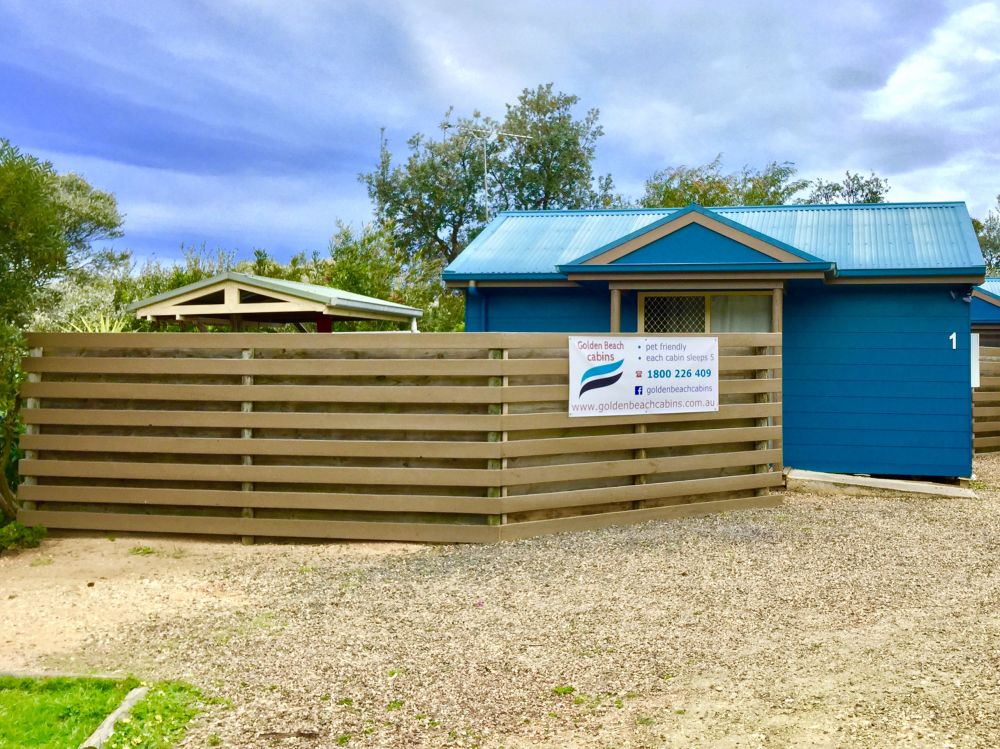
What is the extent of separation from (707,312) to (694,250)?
1.03 metres

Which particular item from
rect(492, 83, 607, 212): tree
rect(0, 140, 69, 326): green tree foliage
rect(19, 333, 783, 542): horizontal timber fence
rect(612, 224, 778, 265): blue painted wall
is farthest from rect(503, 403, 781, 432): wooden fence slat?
rect(492, 83, 607, 212): tree

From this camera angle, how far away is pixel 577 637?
17.0 feet

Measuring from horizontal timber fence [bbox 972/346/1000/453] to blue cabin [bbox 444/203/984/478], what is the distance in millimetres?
4924

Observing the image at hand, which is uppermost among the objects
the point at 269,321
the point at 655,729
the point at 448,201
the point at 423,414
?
the point at 448,201

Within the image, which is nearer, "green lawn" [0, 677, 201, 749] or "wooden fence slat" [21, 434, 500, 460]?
"green lawn" [0, 677, 201, 749]

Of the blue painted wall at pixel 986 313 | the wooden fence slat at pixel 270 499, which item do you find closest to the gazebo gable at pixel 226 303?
the wooden fence slat at pixel 270 499

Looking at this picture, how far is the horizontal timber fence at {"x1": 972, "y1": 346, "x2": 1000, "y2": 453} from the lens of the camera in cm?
1638

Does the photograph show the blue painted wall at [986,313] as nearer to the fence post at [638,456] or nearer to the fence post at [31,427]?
the fence post at [638,456]

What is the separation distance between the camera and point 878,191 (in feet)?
137

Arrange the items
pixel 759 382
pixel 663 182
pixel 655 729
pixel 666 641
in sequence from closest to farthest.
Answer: pixel 655 729 → pixel 666 641 → pixel 759 382 → pixel 663 182

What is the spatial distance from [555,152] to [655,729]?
125 ft

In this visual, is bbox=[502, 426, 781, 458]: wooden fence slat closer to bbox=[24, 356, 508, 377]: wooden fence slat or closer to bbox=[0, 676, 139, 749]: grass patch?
bbox=[24, 356, 508, 377]: wooden fence slat

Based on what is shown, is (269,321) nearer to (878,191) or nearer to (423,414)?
(423,414)

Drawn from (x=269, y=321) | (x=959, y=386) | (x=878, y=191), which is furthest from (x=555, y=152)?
(x=959, y=386)
